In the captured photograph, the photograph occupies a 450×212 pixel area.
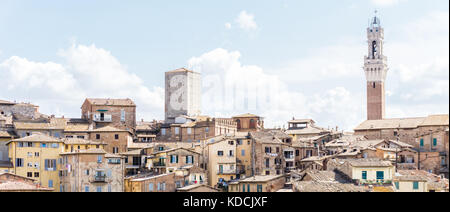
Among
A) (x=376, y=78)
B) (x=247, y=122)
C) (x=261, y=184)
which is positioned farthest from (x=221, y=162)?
(x=376, y=78)

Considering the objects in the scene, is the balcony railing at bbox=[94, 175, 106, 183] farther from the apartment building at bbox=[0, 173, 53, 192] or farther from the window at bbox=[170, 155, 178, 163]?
the window at bbox=[170, 155, 178, 163]

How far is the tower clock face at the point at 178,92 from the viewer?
7888cm

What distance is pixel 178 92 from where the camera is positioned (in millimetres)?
79250

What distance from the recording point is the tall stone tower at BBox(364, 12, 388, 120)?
84500 millimetres

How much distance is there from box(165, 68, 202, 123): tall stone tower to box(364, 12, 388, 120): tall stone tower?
2263 centimetres

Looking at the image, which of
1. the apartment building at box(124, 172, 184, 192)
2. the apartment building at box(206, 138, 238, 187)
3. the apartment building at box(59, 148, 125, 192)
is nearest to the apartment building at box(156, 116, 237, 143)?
the apartment building at box(206, 138, 238, 187)

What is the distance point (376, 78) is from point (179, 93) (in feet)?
83.7

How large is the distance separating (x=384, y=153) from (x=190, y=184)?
14956mm

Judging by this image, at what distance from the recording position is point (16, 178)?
44.6 metres

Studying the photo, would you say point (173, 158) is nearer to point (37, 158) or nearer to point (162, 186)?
point (162, 186)

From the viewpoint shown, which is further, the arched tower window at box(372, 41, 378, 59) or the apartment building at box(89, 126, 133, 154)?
the arched tower window at box(372, 41, 378, 59)
